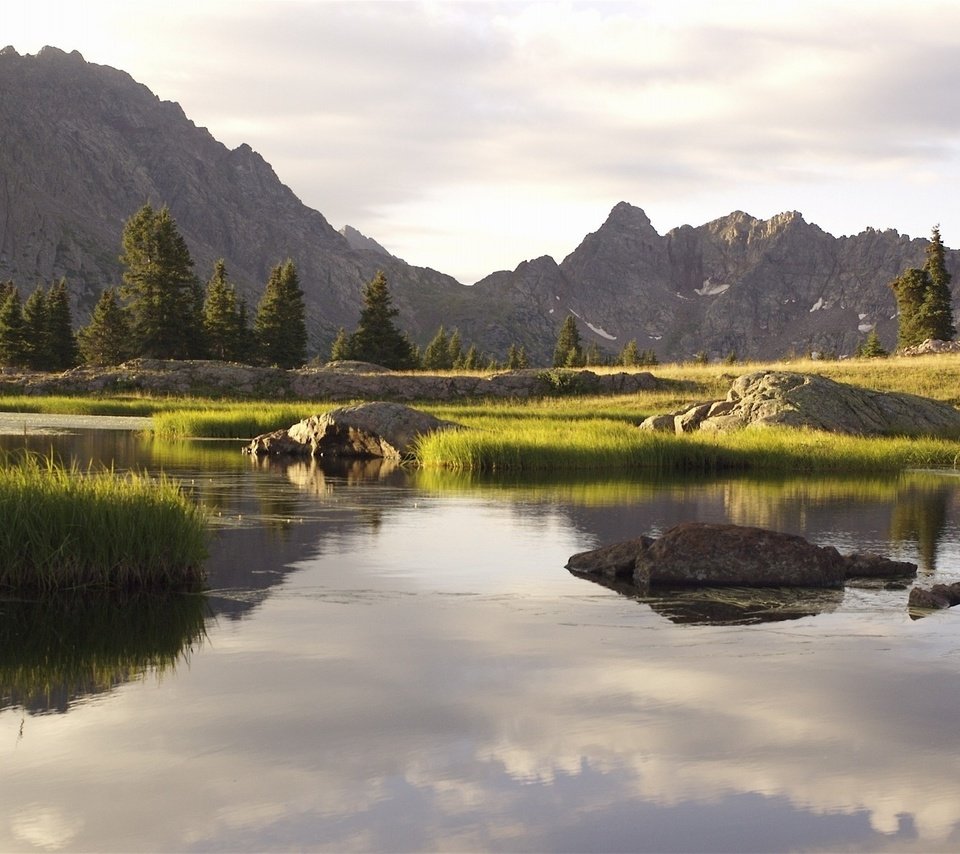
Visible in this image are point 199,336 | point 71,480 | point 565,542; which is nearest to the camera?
point 71,480

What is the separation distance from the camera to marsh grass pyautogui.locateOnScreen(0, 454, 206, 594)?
14594 mm

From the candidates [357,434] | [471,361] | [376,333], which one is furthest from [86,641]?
[471,361]

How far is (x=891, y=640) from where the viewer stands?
511 inches

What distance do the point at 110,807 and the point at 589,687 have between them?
15.0 feet

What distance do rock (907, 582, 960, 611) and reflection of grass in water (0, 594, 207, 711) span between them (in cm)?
862

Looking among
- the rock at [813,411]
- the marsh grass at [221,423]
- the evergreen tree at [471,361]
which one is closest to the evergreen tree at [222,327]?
the evergreen tree at [471,361]

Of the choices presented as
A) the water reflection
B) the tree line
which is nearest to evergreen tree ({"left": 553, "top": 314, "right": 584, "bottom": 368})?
the tree line

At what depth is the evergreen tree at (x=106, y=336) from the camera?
96.0 meters

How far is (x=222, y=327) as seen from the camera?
9406 cm

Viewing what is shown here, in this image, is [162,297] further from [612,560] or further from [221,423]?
[612,560]

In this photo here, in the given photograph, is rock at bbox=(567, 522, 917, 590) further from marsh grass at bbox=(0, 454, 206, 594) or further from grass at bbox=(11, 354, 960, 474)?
grass at bbox=(11, 354, 960, 474)

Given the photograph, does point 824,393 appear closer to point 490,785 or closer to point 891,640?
point 891,640

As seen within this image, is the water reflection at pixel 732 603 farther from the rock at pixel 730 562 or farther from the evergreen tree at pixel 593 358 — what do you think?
the evergreen tree at pixel 593 358

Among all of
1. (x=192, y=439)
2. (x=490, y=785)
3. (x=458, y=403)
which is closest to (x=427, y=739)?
(x=490, y=785)
